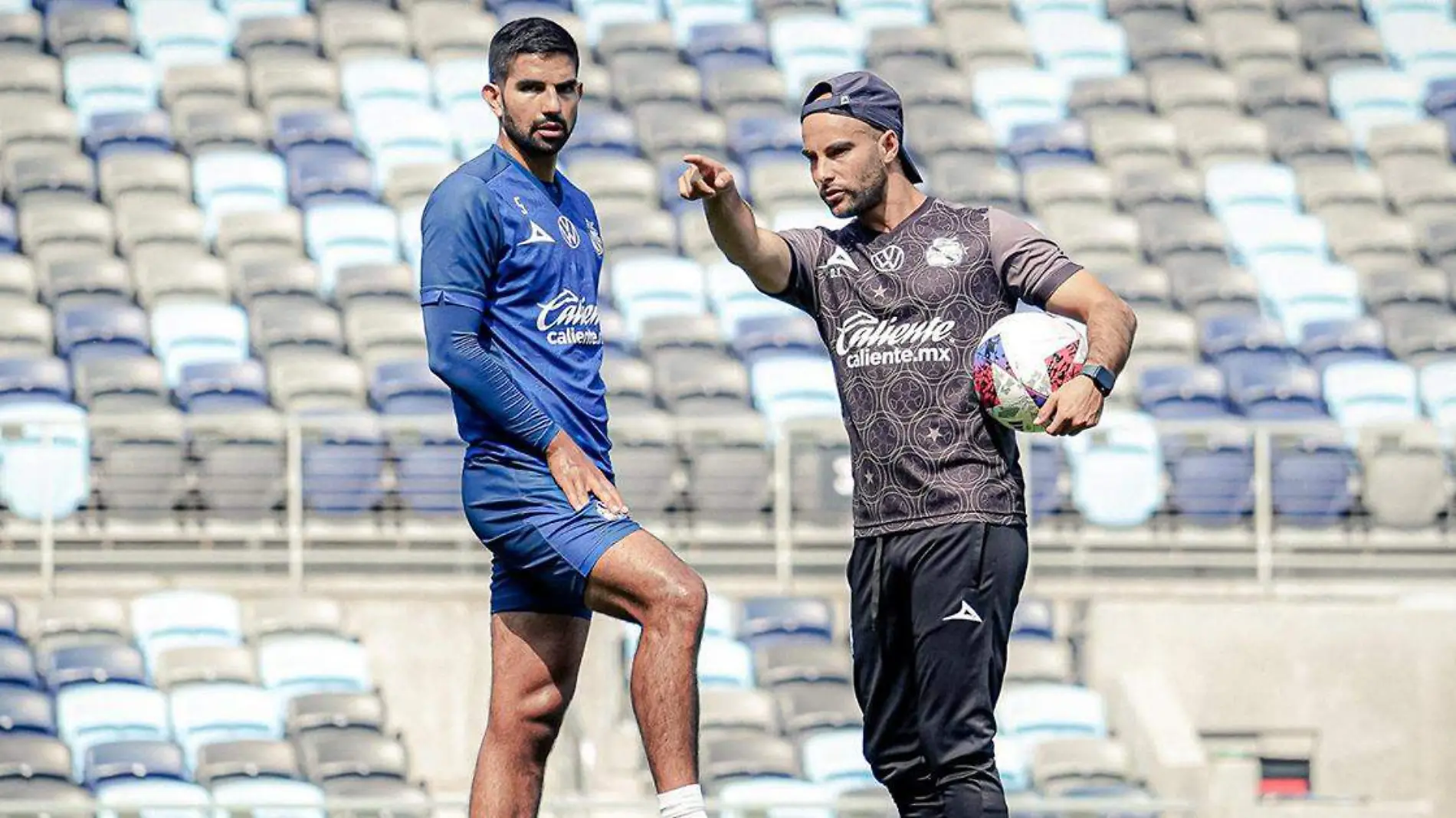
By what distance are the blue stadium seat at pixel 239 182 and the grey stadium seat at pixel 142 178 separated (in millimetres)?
129

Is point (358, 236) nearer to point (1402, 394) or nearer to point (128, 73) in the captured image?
point (128, 73)

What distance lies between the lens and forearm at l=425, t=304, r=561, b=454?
5.81m

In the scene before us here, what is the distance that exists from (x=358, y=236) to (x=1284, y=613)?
7.04m

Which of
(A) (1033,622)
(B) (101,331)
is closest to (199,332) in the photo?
(B) (101,331)

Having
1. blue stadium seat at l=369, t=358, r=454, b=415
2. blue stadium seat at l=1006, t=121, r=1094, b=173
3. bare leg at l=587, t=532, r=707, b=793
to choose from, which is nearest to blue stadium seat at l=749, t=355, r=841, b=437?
blue stadium seat at l=369, t=358, r=454, b=415

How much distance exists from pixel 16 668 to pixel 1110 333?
25.0 ft

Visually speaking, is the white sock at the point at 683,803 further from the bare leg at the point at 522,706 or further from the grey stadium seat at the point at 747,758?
Answer: the grey stadium seat at the point at 747,758

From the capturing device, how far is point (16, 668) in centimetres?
1185

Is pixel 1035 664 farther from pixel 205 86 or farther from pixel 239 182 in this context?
pixel 205 86

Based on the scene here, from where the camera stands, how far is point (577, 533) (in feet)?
19.2

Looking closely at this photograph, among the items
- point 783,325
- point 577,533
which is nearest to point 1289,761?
point 783,325

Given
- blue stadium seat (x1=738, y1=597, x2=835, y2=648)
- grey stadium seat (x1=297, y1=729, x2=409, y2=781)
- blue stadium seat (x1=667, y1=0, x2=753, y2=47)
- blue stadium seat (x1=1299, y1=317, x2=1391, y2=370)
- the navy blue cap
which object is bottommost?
grey stadium seat (x1=297, y1=729, x2=409, y2=781)

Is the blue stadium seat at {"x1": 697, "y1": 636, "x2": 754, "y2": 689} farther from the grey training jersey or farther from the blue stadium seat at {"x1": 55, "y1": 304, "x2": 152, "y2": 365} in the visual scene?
the grey training jersey

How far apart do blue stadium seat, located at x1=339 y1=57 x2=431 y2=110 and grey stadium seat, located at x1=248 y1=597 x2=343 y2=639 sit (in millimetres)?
6466
